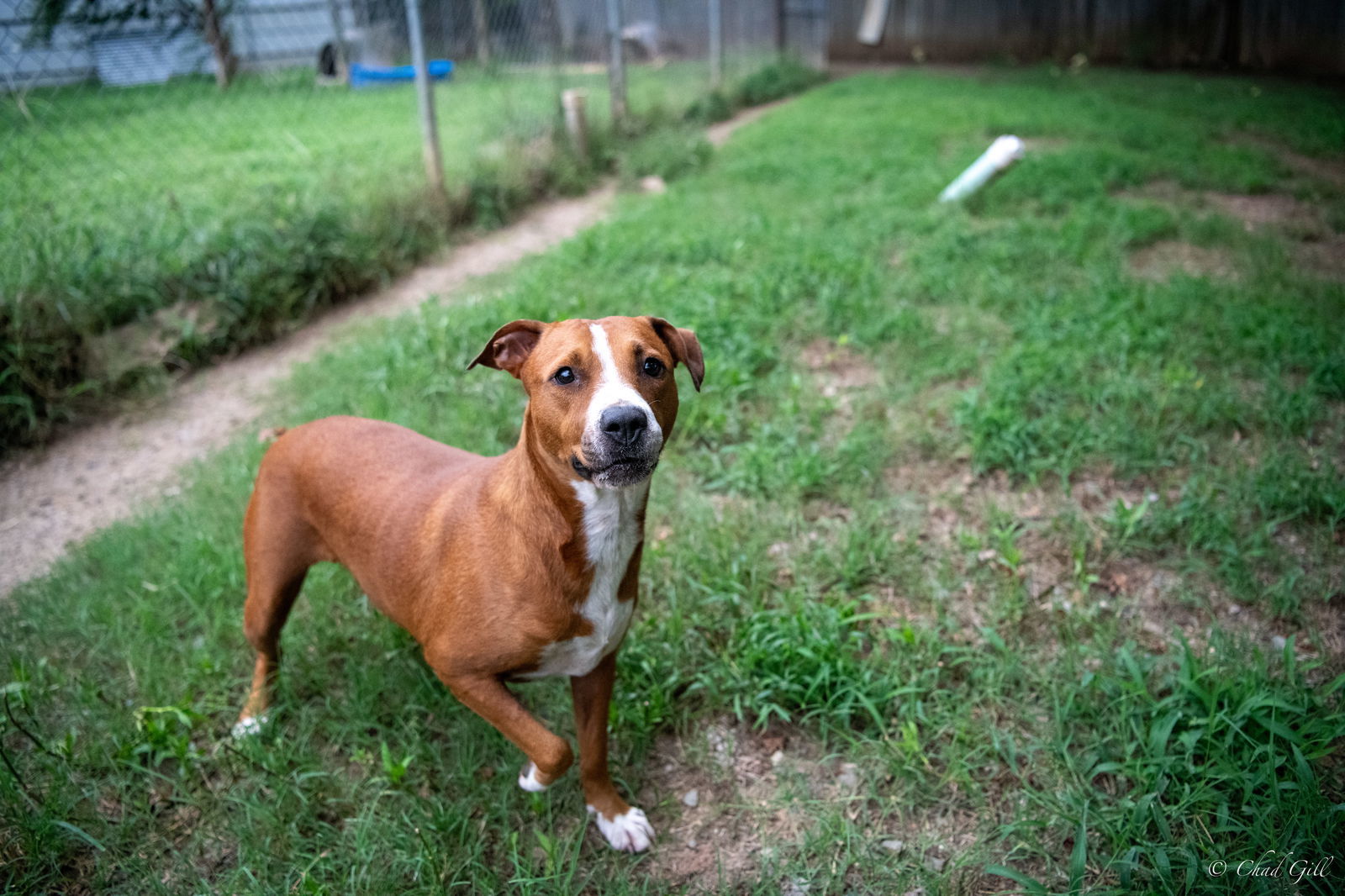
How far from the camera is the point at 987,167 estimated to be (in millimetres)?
7422

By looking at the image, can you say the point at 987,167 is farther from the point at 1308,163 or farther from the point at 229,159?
the point at 229,159

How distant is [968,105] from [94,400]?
10.9 m

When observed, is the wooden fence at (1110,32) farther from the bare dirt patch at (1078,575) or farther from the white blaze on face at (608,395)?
the white blaze on face at (608,395)

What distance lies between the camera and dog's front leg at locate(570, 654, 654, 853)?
243 centimetres

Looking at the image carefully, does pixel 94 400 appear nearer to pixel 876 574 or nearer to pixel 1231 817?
pixel 876 574

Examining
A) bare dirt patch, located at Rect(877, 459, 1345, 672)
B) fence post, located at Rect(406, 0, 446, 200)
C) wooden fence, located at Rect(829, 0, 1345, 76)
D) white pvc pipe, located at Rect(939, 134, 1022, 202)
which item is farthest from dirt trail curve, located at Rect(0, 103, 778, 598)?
wooden fence, located at Rect(829, 0, 1345, 76)

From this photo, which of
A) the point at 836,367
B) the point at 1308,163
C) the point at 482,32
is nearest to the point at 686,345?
the point at 836,367

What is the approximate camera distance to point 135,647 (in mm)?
3092

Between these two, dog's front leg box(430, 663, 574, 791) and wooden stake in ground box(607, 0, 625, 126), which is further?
wooden stake in ground box(607, 0, 625, 126)

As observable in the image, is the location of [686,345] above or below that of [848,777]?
above

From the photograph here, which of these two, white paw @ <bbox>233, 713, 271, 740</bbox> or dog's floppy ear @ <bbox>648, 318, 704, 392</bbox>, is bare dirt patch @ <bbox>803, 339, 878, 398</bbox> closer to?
dog's floppy ear @ <bbox>648, 318, 704, 392</bbox>

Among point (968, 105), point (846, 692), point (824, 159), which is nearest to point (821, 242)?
point (824, 159)

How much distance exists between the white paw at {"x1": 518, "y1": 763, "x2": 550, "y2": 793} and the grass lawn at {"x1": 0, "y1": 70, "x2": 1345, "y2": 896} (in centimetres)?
8

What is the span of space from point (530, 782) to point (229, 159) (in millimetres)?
8615
